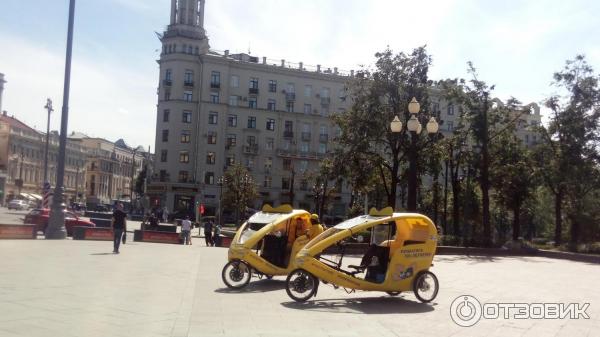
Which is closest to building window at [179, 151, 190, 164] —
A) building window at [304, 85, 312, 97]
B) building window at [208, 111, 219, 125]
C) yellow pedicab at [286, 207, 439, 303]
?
building window at [208, 111, 219, 125]

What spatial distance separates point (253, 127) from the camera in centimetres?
7225

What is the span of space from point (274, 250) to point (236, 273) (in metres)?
1.22

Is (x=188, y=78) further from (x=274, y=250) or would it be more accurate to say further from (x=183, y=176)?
(x=274, y=250)

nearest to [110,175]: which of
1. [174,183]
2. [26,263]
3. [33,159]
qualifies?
[33,159]

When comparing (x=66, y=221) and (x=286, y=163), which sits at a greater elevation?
(x=286, y=163)

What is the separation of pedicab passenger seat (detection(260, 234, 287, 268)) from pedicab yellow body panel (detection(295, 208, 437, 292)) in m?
2.22

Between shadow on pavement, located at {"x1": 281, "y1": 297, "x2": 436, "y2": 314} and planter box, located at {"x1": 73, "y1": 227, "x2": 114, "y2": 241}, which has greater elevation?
planter box, located at {"x1": 73, "y1": 227, "x2": 114, "y2": 241}

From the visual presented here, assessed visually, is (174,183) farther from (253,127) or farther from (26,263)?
(26,263)

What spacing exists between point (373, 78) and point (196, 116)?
132 ft

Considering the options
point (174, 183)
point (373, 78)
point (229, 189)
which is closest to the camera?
point (373, 78)

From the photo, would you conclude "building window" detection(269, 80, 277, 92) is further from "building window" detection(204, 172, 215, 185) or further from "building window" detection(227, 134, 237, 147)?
"building window" detection(204, 172, 215, 185)

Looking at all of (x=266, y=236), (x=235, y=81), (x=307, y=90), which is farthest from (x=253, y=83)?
(x=266, y=236)

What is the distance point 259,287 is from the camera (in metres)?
13.1

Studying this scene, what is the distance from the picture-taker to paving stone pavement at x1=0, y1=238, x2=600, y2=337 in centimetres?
809
